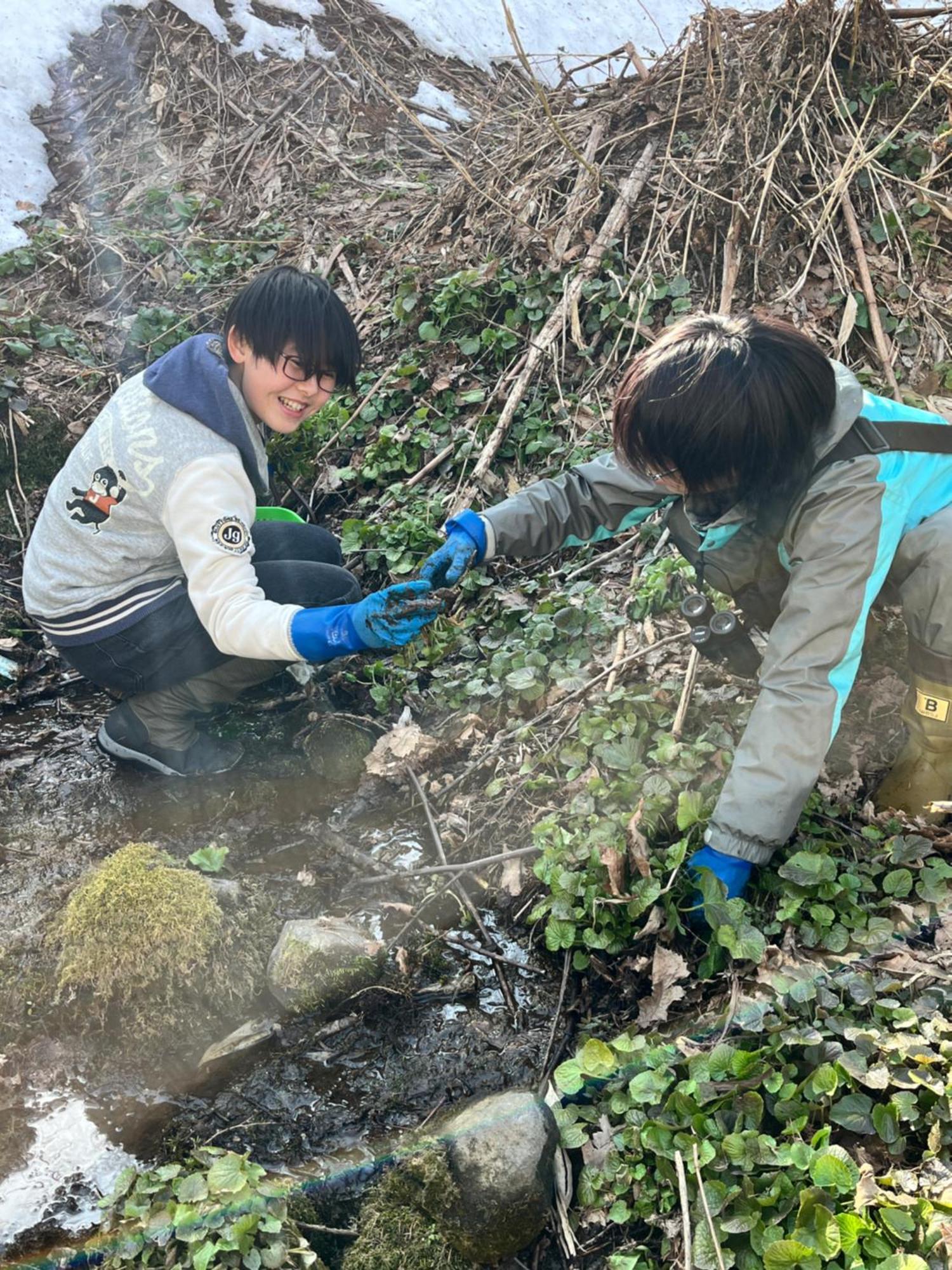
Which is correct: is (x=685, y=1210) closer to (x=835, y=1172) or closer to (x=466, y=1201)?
(x=835, y=1172)

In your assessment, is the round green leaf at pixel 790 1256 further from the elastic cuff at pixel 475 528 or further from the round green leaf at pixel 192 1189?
the elastic cuff at pixel 475 528

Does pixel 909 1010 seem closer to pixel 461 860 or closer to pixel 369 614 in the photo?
pixel 461 860

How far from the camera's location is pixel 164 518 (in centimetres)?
300

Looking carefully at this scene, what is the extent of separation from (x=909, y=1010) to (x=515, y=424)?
9.52 ft

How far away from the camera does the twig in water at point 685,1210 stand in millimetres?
1806

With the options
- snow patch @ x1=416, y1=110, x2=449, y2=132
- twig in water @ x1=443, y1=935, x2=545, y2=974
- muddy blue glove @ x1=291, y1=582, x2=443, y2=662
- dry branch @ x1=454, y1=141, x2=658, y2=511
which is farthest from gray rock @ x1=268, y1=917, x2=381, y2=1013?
snow patch @ x1=416, y1=110, x2=449, y2=132

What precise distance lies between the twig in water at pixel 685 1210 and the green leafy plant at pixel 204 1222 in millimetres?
735

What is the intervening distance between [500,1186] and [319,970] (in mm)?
751

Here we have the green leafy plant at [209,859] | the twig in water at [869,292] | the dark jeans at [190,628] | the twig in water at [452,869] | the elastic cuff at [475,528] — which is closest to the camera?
the twig in water at [452,869]

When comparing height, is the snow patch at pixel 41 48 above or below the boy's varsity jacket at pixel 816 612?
above

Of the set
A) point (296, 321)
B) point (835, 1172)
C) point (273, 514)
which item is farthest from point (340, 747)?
point (835, 1172)

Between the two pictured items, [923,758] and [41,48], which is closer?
[923,758]

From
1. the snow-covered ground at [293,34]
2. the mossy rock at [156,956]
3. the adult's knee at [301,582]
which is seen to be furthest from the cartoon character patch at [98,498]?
the snow-covered ground at [293,34]

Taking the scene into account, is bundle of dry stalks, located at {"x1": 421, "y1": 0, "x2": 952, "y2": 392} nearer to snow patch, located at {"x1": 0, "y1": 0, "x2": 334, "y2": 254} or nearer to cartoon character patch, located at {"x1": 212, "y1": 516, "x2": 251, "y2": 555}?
cartoon character patch, located at {"x1": 212, "y1": 516, "x2": 251, "y2": 555}
